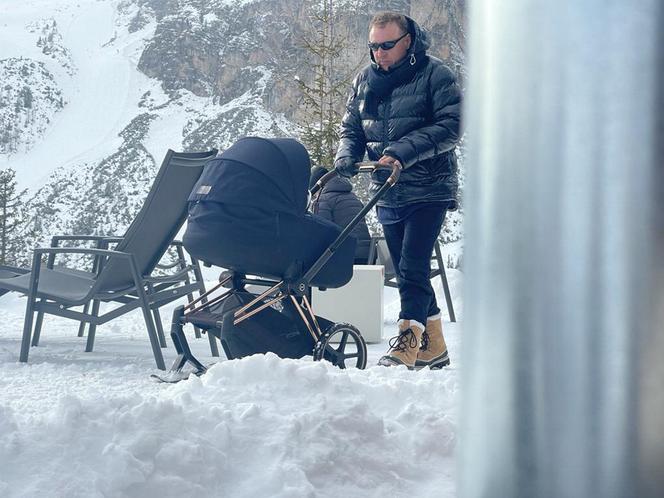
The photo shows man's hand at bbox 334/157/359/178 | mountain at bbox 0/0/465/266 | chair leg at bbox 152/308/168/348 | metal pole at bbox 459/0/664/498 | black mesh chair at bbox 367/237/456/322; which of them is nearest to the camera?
metal pole at bbox 459/0/664/498

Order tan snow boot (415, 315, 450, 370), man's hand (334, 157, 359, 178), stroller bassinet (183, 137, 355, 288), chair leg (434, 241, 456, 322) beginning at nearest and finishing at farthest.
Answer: stroller bassinet (183, 137, 355, 288) → man's hand (334, 157, 359, 178) → tan snow boot (415, 315, 450, 370) → chair leg (434, 241, 456, 322)

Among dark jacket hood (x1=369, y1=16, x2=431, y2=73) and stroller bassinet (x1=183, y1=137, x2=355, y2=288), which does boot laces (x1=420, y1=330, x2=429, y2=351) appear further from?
dark jacket hood (x1=369, y1=16, x2=431, y2=73)

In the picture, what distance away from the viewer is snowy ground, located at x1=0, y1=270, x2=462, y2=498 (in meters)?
1.82

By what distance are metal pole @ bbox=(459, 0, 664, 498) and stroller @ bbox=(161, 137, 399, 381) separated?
2.76 meters

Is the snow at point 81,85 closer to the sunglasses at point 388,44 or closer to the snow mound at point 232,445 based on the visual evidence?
the sunglasses at point 388,44

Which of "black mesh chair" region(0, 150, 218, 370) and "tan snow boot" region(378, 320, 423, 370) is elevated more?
"black mesh chair" region(0, 150, 218, 370)

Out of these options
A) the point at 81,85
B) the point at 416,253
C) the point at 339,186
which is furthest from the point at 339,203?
the point at 81,85

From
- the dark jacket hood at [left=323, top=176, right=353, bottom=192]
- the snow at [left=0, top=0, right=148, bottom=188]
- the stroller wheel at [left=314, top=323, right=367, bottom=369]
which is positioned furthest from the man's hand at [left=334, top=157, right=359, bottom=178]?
the snow at [left=0, top=0, right=148, bottom=188]

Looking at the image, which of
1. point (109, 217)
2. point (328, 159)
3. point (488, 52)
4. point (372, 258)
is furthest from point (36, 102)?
point (488, 52)

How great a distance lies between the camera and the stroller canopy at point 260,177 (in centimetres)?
369

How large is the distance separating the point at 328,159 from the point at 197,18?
213 ft

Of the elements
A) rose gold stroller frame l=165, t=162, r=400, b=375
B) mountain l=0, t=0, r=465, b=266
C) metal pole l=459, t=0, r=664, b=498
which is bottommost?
rose gold stroller frame l=165, t=162, r=400, b=375

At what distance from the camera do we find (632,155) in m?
0.85

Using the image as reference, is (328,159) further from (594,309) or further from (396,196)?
(594,309)
